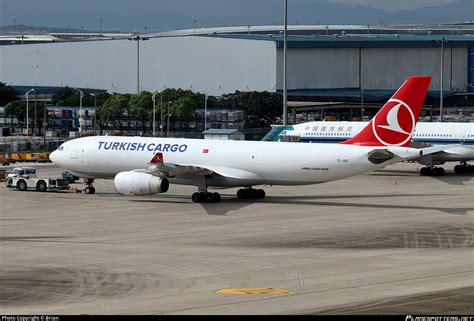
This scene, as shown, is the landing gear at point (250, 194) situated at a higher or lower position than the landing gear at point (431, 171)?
lower

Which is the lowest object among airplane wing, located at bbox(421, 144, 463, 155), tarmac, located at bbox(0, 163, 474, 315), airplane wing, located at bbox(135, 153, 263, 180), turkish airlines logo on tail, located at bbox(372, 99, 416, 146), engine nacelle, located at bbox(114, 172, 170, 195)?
tarmac, located at bbox(0, 163, 474, 315)

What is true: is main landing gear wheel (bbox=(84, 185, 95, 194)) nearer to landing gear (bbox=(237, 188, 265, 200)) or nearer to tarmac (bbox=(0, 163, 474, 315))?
tarmac (bbox=(0, 163, 474, 315))

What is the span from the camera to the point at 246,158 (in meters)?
57.5

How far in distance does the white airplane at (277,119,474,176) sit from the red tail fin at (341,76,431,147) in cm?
1740

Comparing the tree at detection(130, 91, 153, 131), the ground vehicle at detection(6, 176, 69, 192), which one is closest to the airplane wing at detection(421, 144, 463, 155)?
the ground vehicle at detection(6, 176, 69, 192)

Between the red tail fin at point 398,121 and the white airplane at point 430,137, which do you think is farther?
the white airplane at point 430,137

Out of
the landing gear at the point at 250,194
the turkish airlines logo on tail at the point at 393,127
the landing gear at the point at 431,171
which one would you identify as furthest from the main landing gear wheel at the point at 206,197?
the landing gear at the point at 431,171

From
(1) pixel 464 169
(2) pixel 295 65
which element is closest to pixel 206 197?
(1) pixel 464 169

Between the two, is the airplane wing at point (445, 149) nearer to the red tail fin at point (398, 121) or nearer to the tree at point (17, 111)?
the red tail fin at point (398, 121)

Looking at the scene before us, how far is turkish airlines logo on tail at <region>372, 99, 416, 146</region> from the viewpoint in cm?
5797

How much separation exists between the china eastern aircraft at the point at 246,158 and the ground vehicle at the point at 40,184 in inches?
135

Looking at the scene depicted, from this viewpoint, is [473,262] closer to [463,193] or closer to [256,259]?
[256,259]

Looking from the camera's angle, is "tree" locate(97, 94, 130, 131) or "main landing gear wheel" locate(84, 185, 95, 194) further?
"tree" locate(97, 94, 130, 131)

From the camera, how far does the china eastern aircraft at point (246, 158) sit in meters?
55.4
